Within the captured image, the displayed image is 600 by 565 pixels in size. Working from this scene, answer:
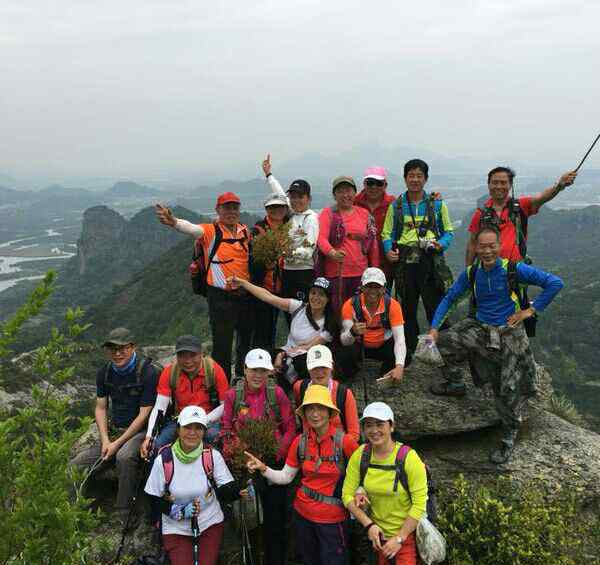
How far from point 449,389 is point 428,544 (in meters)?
3.46

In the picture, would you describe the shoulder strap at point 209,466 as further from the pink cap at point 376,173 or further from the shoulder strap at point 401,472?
the pink cap at point 376,173

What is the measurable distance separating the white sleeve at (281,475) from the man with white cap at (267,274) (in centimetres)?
321

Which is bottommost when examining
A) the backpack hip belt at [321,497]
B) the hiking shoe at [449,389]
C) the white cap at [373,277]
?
Answer: the hiking shoe at [449,389]

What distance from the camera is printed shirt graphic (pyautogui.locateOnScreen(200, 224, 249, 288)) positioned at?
7.63 meters

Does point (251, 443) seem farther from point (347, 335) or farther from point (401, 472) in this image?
point (347, 335)

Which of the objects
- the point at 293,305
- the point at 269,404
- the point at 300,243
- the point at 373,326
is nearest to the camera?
the point at 269,404

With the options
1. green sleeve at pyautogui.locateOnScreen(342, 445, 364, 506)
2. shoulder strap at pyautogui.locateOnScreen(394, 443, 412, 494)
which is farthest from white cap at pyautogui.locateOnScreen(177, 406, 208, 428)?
shoulder strap at pyautogui.locateOnScreen(394, 443, 412, 494)

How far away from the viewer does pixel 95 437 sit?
8773 millimetres

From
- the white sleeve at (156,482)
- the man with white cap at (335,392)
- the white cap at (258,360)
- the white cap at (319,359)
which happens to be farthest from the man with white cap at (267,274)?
the white sleeve at (156,482)

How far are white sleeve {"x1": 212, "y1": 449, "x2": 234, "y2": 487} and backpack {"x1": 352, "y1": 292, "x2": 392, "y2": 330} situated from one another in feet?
9.37

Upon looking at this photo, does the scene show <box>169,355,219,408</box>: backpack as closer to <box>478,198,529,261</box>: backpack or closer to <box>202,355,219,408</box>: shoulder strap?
<box>202,355,219,408</box>: shoulder strap

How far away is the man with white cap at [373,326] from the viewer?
6.95 m

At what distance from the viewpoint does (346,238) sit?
26.0 ft

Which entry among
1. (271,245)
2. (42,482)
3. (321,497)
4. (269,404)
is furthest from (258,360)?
(42,482)
